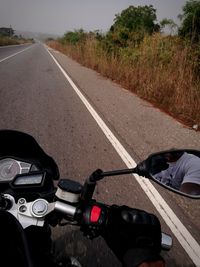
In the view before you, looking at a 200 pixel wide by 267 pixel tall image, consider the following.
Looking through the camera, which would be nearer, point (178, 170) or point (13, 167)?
point (178, 170)

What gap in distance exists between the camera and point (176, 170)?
129 centimetres

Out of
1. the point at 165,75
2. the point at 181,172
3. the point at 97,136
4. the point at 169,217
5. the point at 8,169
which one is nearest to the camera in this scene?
the point at 181,172

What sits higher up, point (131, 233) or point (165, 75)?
point (131, 233)

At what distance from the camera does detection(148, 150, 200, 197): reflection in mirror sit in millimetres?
1201

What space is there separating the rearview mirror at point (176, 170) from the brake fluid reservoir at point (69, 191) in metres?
0.26

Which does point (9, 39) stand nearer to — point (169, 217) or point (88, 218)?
point (169, 217)

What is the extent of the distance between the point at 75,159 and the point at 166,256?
88.3 inches

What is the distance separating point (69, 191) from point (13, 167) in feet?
1.63

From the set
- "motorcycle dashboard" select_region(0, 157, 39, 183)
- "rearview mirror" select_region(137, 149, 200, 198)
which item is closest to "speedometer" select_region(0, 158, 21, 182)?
"motorcycle dashboard" select_region(0, 157, 39, 183)

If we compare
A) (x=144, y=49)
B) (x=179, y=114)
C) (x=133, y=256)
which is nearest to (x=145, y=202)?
(x=133, y=256)

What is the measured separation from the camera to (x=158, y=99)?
9500mm

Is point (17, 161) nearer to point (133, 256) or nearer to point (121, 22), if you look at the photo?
point (133, 256)

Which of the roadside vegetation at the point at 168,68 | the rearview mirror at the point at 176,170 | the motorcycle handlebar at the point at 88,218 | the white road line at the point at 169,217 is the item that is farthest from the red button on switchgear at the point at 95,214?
the roadside vegetation at the point at 168,68

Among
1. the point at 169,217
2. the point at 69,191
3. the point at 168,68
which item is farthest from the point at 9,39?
the point at 69,191
